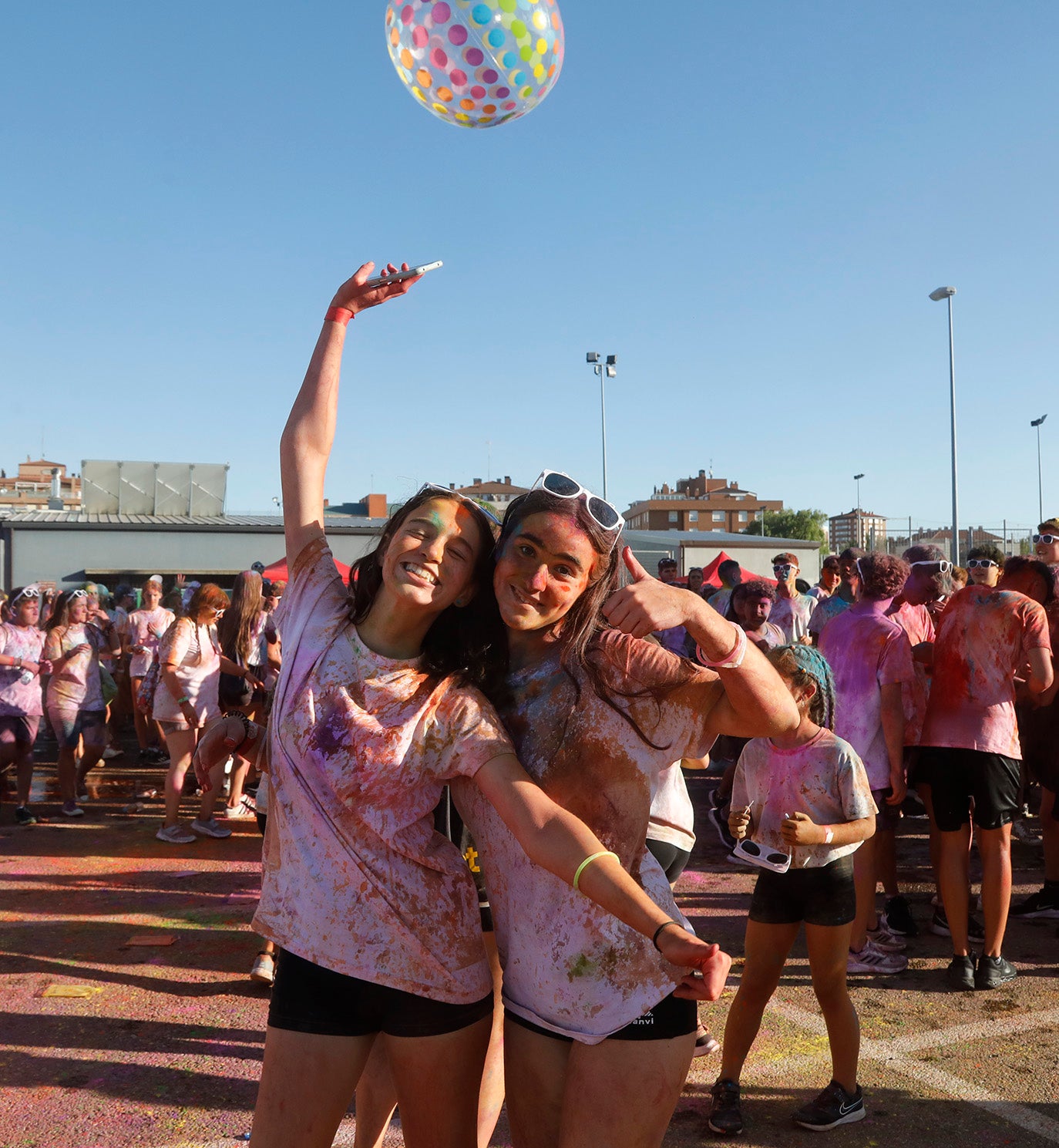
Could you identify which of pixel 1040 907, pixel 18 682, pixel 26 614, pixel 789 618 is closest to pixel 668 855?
pixel 1040 907

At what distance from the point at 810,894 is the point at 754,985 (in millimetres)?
369

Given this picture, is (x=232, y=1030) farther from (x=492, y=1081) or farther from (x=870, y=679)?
(x=870, y=679)

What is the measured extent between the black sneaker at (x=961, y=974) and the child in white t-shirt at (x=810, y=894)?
1.43m

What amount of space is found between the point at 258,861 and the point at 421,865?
5.50 meters

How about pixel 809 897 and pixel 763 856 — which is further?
pixel 809 897

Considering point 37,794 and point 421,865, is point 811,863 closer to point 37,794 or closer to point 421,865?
point 421,865

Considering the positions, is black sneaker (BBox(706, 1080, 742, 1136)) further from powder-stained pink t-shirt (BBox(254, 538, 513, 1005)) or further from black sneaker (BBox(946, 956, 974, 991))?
powder-stained pink t-shirt (BBox(254, 538, 513, 1005))

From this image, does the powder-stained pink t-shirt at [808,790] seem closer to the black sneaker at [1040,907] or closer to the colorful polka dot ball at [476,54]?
the colorful polka dot ball at [476,54]

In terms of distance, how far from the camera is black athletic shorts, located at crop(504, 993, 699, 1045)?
1.88 m

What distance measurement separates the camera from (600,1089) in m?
1.84

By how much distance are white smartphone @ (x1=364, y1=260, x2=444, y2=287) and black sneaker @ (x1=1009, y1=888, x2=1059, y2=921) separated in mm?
5301

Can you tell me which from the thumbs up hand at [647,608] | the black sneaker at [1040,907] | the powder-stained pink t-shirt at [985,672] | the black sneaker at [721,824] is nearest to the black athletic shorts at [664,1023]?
the thumbs up hand at [647,608]

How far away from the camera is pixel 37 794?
31.9 feet

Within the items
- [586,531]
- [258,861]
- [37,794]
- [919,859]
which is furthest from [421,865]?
[37,794]
